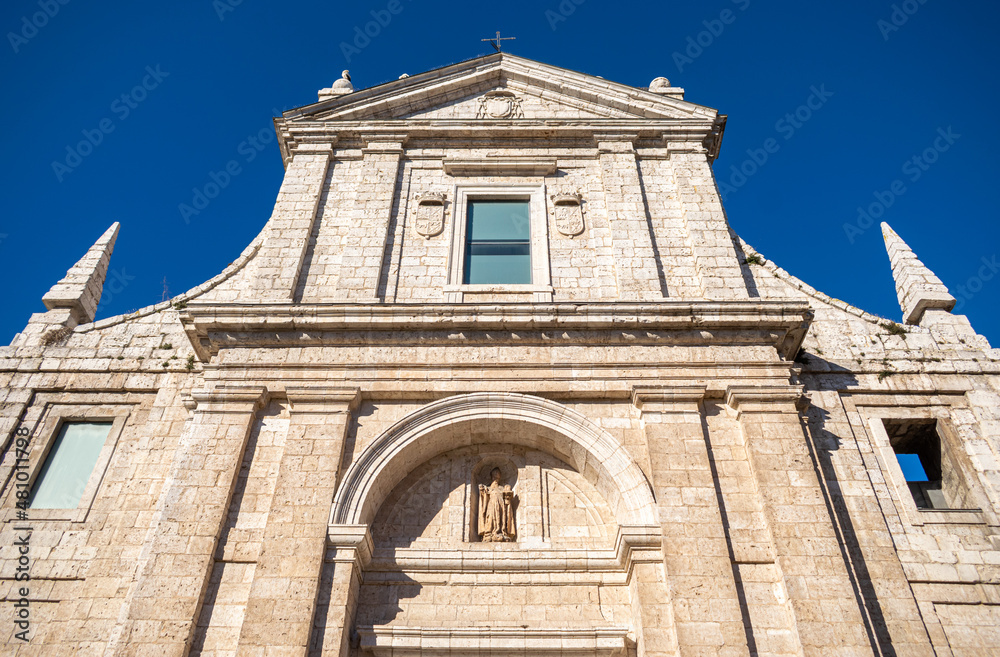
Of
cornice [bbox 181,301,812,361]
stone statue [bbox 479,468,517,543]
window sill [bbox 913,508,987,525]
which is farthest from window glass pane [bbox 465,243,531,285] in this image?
window sill [bbox 913,508,987,525]

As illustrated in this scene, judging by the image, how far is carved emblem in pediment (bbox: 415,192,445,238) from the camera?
12.6m

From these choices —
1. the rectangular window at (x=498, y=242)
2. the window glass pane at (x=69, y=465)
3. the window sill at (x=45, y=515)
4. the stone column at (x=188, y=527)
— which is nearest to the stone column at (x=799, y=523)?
the rectangular window at (x=498, y=242)

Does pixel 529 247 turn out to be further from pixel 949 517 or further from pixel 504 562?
pixel 949 517

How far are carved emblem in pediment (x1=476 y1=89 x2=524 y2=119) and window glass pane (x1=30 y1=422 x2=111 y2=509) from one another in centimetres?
855

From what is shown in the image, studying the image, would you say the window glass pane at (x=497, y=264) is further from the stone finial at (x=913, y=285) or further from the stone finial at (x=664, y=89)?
the stone finial at (x=913, y=285)

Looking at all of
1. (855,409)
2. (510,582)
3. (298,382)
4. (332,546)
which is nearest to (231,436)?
(298,382)

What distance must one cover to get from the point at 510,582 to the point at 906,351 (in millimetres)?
7092

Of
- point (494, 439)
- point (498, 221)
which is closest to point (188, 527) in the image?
point (494, 439)

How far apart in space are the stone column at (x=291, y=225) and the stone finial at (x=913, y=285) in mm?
10087

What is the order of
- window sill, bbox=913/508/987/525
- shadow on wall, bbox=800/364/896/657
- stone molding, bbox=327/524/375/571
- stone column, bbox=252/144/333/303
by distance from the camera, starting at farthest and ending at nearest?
stone column, bbox=252/144/333/303 → window sill, bbox=913/508/987/525 → stone molding, bbox=327/524/375/571 → shadow on wall, bbox=800/364/896/657

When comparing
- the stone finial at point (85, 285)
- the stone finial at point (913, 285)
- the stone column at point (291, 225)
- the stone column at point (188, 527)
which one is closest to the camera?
the stone column at point (188, 527)

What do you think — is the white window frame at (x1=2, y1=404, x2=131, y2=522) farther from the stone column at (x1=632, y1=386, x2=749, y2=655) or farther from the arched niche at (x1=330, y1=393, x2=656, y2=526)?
A: the stone column at (x1=632, y1=386, x2=749, y2=655)

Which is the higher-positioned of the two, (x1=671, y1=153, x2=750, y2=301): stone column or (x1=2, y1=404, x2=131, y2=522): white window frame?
(x1=671, y1=153, x2=750, y2=301): stone column

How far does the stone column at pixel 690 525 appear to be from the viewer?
825cm
